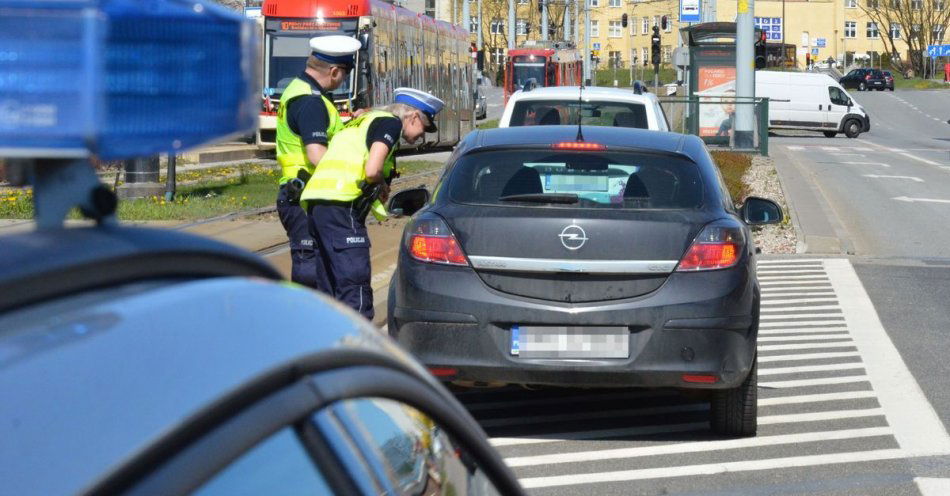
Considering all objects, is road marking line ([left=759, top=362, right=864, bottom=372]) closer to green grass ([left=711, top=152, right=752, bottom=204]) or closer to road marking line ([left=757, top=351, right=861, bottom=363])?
road marking line ([left=757, top=351, right=861, bottom=363])

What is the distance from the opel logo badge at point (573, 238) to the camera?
5945 millimetres

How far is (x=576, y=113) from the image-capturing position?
1187 cm

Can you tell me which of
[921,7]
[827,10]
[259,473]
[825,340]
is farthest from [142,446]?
[827,10]

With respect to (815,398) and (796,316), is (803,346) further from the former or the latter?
(815,398)

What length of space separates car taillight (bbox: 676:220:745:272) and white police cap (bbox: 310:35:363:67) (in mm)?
2018

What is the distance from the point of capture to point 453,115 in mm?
38281

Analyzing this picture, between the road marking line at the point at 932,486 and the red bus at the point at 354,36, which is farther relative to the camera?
the red bus at the point at 354,36

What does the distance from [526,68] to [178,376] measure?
1972 inches

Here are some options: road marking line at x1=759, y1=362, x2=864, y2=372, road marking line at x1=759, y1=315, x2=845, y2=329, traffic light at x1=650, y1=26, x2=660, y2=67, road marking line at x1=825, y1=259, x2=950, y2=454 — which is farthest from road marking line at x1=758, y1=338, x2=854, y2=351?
Answer: traffic light at x1=650, y1=26, x2=660, y2=67

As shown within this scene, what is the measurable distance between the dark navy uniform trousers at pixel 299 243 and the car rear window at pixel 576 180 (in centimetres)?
112

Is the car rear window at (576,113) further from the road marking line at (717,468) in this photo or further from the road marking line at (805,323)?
the road marking line at (717,468)

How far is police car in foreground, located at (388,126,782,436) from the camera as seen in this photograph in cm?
591

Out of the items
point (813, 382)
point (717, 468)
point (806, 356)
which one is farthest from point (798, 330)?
point (717, 468)

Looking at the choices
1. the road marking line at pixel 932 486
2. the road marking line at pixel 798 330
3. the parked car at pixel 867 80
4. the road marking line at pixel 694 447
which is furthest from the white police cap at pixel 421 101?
the parked car at pixel 867 80
